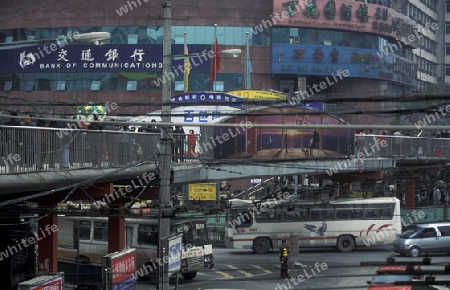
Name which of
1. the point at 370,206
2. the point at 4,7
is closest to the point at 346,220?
the point at 370,206

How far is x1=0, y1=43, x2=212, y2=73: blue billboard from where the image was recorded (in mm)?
59281

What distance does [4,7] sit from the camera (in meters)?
62.8

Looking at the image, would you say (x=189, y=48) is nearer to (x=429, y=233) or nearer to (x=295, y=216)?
(x=295, y=216)

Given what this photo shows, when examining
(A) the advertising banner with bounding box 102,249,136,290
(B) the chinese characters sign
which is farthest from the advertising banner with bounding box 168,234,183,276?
(B) the chinese characters sign

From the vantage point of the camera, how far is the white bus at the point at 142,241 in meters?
29.0

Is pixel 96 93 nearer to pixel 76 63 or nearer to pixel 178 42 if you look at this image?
pixel 76 63

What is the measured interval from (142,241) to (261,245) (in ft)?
29.9

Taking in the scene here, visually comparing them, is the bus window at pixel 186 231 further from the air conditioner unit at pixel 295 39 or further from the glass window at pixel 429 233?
the air conditioner unit at pixel 295 39

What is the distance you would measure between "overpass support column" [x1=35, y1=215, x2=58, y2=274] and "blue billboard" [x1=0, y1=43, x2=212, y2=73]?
1498 inches

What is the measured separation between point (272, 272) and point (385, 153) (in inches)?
311

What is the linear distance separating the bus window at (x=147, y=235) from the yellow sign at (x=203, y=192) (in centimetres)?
724

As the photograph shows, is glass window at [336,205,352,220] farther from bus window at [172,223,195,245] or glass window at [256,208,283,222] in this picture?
bus window at [172,223,195,245]

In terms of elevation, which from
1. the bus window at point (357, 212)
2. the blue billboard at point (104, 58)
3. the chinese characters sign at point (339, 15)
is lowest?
the bus window at point (357, 212)

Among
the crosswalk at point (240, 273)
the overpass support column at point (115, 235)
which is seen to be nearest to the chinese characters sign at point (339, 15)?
the crosswalk at point (240, 273)
